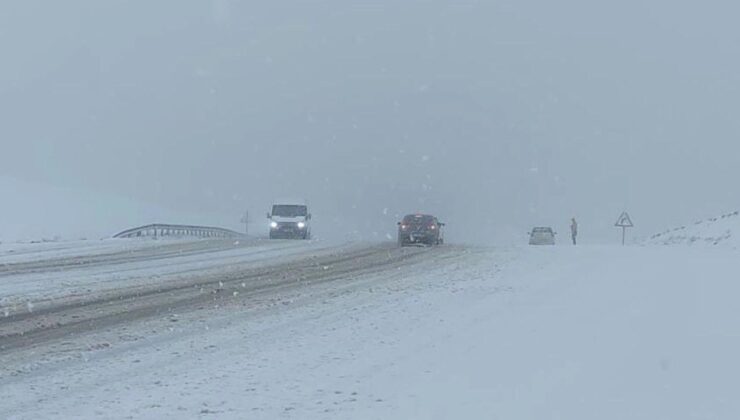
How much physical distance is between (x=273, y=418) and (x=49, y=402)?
216 cm

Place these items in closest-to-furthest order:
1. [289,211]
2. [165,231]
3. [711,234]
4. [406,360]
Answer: [406,360] → [711,234] → [165,231] → [289,211]

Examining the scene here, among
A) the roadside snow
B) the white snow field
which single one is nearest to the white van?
the roadside snow

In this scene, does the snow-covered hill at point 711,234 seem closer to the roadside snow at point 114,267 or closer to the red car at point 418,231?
the red car at point 418,231

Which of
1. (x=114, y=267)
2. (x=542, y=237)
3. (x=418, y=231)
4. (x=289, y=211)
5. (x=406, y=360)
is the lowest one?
(x=406, y=360)

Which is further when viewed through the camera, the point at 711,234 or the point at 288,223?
the point at 288,223

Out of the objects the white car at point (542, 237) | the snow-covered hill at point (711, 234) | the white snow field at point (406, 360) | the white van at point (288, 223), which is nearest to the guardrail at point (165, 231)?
the white van at point (288, 223)

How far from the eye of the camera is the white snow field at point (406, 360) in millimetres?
8164

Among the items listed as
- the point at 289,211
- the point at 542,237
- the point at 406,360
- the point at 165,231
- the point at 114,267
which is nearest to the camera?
the point at 406,360

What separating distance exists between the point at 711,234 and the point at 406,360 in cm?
3125

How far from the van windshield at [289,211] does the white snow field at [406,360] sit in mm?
36652

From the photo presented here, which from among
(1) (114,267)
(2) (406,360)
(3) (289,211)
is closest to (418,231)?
(3) (289,211)

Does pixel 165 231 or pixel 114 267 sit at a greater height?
pixel 165 231

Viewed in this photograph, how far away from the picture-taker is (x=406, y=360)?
10469 mm

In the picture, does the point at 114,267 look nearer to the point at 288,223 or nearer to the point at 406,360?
the point at 406,360
